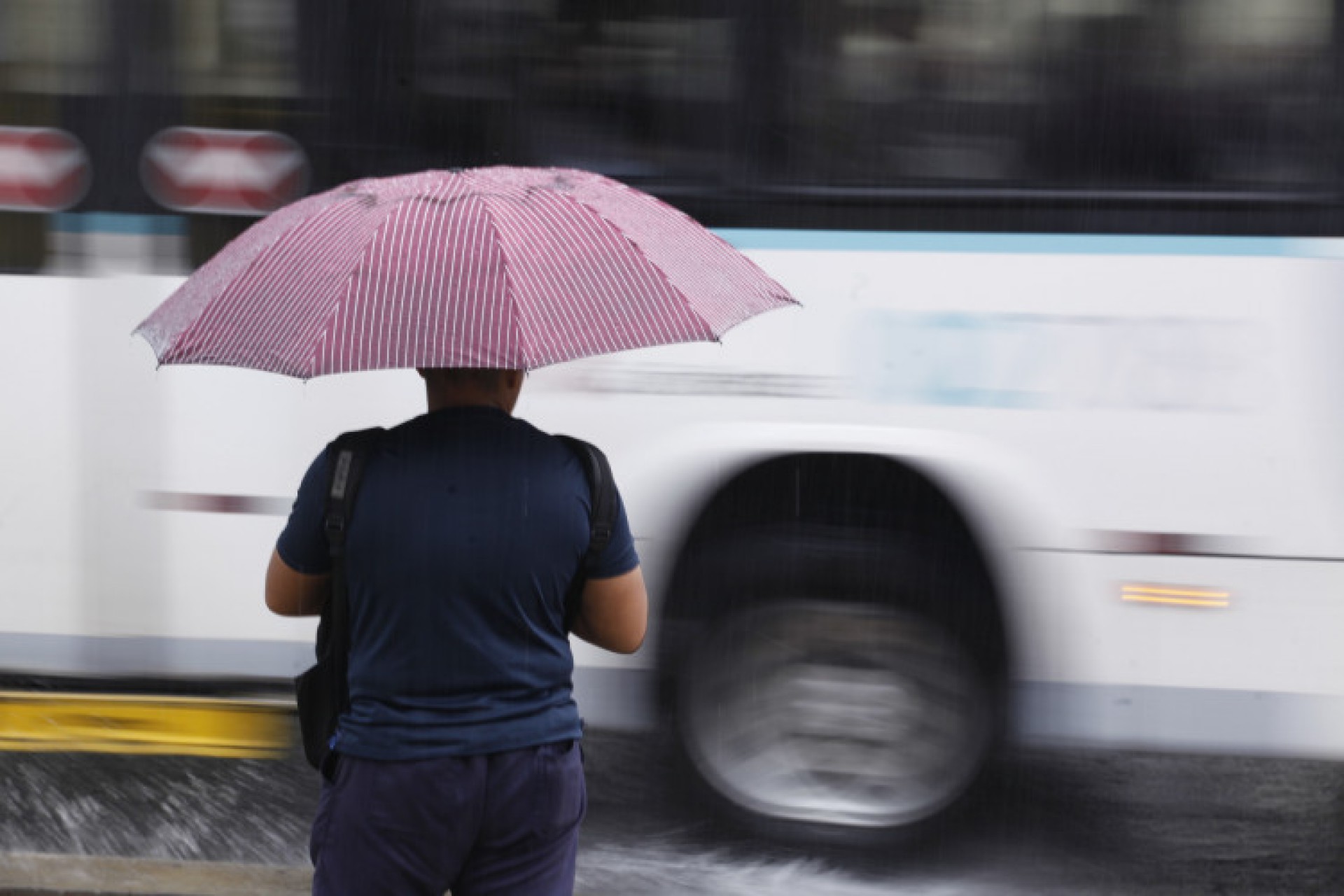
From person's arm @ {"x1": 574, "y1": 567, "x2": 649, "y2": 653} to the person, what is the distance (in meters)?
0.05

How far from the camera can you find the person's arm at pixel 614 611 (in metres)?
2.43

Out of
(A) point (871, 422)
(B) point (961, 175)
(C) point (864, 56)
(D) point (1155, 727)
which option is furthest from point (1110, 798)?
(C) point (864, 56)

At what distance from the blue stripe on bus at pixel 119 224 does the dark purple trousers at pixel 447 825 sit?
8.80ft

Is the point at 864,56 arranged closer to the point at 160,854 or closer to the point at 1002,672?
the point at 1002,672

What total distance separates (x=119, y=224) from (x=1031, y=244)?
259cm

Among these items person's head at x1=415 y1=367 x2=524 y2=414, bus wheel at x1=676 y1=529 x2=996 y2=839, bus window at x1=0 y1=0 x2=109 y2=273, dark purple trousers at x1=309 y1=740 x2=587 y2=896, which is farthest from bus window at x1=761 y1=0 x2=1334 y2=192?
dark purple trousers at x1=309 y1=740 x2=587 y2=896

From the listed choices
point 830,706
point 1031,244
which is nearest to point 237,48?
point 1031,244

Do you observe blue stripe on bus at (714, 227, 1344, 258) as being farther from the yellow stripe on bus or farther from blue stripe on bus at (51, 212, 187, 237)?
the yellow stripe on bus

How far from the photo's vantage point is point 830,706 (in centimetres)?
465

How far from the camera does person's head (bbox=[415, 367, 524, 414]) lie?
94.2 inches

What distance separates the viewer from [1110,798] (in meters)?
5.21

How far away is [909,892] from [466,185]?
2813mm

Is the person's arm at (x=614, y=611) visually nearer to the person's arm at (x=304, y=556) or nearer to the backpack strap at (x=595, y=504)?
the backpack strap at (x=595, y=504)

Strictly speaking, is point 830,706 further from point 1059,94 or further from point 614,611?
point 614,611
